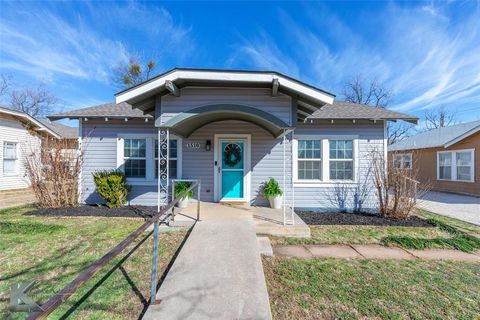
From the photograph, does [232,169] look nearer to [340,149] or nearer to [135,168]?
[135,168]

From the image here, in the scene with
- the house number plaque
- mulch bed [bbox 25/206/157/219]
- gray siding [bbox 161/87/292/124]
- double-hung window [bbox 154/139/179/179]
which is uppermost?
gray siding [bbox 161/87/292/124]

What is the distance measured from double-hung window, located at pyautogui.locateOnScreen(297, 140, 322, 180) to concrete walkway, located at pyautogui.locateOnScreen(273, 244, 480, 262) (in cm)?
334

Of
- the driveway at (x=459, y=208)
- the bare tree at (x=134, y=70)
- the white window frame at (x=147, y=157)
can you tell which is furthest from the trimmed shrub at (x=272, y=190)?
the bare tree at (x=134, y=70)

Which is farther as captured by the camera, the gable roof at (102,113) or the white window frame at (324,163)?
the white window frame at (324,163)

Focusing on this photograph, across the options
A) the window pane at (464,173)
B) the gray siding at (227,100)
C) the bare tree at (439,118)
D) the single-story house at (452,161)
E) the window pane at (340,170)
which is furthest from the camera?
the bare tree at (439,118)

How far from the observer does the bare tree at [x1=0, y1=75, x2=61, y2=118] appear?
992 inches

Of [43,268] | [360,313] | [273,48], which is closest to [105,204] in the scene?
[43,268]

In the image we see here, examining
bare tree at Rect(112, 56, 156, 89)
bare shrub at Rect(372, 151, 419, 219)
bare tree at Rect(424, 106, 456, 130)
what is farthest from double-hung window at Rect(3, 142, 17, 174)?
bare tree at Rect(424, 106, 456, 130)

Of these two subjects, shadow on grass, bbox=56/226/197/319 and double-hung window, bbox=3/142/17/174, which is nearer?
shadow on grass, bbox=56/226/197/319

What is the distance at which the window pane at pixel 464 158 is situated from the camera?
11659mm

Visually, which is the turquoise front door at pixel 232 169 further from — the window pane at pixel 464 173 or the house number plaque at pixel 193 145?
the window pane at pixel 464 173

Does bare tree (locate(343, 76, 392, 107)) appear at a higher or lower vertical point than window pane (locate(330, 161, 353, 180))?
higher

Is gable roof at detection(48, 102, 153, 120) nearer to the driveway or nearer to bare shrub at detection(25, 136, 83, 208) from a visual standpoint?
bare shrub at detection(25, 136, 83, 208)

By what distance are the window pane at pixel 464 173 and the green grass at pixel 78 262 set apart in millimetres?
14695
